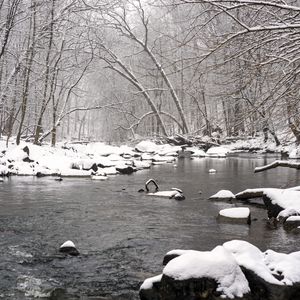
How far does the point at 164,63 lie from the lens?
7895mm

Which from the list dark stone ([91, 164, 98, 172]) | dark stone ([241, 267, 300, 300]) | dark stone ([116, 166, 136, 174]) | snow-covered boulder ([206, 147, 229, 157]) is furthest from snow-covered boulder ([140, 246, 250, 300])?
snow-covered boulder ([206, 147, 229, 157])

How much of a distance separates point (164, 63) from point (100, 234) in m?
3.37

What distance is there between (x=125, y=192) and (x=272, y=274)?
8489mm

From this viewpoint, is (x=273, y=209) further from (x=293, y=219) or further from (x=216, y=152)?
(x=216, y=152)

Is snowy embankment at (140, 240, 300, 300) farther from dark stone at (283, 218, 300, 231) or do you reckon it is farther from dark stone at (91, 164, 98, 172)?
dark stone at (91, 164, 98, 172)

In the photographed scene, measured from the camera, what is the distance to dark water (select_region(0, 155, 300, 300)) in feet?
18.1

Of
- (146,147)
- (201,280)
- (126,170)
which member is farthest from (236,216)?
(146,147)

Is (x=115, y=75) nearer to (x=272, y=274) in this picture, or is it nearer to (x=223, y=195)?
(x=223, y=195)

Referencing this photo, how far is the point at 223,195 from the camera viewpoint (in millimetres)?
11578

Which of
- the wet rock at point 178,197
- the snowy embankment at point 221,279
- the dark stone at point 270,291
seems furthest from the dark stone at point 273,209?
the dark stone at point 270,291

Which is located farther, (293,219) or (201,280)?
(293,219)

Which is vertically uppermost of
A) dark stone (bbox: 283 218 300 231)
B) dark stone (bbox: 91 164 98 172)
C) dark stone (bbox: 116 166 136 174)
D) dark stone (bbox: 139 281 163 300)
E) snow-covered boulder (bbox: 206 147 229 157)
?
snow-covered boulder (bbox: 206 147 229 157)

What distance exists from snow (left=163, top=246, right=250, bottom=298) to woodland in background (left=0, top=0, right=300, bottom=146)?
1832 millimetres

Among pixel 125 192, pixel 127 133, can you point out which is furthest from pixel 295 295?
pixel 127 133
